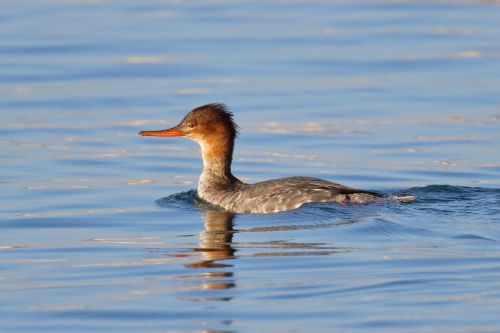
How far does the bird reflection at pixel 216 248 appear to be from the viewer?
33.1 ft

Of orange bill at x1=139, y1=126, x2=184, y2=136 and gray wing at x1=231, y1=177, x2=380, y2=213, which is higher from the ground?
orange bill at x1=139, y1=126, x2=184, y2=136

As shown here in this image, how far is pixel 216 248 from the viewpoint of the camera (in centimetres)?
1145

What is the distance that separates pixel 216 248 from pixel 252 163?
178 inches

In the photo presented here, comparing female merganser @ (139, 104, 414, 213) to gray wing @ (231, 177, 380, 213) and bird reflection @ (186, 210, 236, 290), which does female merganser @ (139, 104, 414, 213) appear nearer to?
gray wing @ (231, 177, 380, 213)

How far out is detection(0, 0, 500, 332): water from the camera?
935cm

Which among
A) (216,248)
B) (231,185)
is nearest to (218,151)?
(231,185)

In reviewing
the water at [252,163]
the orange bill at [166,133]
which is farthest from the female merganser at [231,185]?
the water at [252,163]

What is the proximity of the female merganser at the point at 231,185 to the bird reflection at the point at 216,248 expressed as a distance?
296 millimetres

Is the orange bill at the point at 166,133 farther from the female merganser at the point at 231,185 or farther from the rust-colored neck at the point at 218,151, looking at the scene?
the rust-colored neck at the point at 218,151

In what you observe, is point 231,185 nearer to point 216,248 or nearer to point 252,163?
point 252,163

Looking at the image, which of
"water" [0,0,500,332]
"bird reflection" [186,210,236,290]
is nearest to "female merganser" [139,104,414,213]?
"water" [0,0,500,332]

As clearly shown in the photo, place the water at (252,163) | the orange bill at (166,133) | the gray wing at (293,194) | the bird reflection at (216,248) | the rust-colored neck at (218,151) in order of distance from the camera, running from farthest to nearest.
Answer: the rust-colored neck at (218,151), the orange bill at (166,133), the gray wing at (293,194), the bird reflection at (216,248), the water at (252,163)

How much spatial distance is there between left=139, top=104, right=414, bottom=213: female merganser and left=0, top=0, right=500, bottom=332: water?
0.18 m

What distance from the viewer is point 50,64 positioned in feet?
67.9
